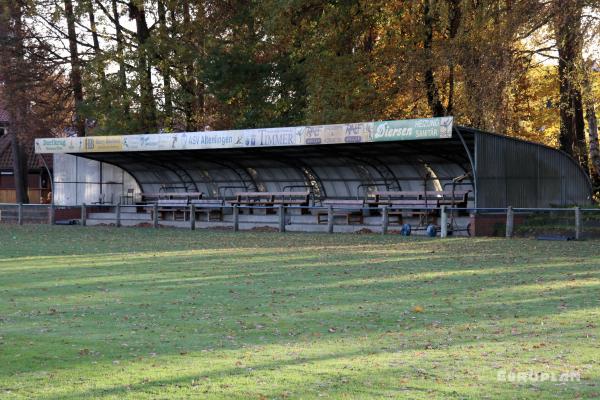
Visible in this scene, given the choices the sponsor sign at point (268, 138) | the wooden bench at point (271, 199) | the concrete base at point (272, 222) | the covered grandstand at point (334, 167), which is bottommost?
the concrete base at point (272, 222)

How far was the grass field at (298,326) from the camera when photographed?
288 inches

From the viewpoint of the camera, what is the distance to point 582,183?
30.4 meters

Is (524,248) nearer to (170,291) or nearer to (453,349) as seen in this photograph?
(170,291)

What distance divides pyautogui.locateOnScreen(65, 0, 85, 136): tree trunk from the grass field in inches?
1064

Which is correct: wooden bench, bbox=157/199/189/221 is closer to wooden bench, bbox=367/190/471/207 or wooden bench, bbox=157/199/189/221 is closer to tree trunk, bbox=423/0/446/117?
wooden bench, bbox=367/190/471/207

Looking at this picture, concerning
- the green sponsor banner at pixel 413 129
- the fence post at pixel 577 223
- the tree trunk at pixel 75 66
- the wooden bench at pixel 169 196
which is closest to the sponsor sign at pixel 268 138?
the green sponsor banner at pixel 413 129

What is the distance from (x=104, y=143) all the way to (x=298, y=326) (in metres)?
27.2

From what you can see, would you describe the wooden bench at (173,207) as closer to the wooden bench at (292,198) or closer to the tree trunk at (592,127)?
the wooden bench at (292,198)

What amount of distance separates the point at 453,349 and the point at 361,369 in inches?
48.9

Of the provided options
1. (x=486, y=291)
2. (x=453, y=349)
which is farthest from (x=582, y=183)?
(x=453, y=349)

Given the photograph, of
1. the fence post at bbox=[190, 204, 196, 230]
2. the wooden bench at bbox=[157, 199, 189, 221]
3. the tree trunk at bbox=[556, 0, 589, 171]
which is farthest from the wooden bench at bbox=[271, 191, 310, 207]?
the tree trunk at bbox=[556, 0, 589, 171]

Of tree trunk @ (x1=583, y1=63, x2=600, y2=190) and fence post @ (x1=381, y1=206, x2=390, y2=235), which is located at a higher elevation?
tree trunk @ (x1=583, y1=63, x2=600, y2=190)

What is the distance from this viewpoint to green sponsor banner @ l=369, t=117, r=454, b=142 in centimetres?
2586

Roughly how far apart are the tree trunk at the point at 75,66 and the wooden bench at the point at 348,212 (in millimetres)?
17648
